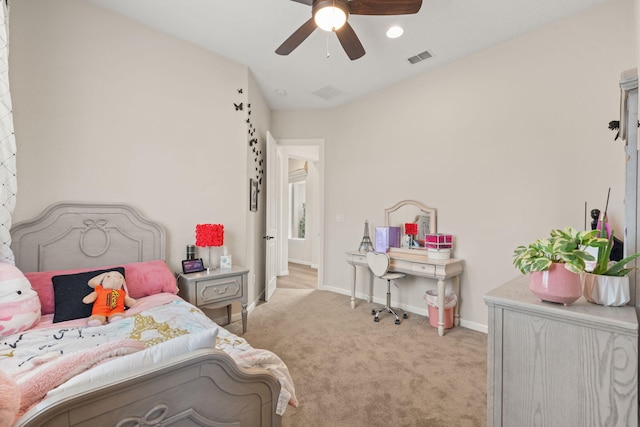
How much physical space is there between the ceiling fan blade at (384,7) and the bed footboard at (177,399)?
6.99ft

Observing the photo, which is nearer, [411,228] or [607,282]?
[607,282]

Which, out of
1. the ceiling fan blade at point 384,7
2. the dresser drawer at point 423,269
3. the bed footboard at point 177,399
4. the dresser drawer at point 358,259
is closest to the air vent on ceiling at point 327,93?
the ceiling fan blade at point 384,7

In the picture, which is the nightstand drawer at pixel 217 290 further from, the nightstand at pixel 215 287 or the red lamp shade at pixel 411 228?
the red lamp shade at pixel 411 228

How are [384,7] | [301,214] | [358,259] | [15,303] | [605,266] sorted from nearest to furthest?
[605,266], [15,303], [384,7], [358,259], [301,214]

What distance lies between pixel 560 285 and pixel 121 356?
1.53m

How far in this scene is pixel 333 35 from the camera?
2.71 meters

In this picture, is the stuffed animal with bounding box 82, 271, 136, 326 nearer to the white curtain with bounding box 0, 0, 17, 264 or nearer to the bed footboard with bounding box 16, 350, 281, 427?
the white curtain with bounding box 0, 0, 17, 264

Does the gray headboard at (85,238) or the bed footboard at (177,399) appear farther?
the gray headboard at (85,238)

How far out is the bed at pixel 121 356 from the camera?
80cm

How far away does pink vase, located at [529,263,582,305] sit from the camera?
966mm

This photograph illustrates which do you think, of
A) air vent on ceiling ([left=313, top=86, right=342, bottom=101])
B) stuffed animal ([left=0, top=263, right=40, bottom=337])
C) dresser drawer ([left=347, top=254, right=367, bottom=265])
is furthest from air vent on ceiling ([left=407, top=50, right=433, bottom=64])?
stuffed animal ([left=0, top=263, right=40, bottom=337])

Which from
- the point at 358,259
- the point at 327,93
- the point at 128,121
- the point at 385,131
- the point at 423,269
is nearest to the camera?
the point at 128,121

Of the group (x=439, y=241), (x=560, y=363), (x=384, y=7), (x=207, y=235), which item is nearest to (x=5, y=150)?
(x=207, y=235)

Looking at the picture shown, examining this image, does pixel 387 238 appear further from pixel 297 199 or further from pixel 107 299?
pixel 297 199
